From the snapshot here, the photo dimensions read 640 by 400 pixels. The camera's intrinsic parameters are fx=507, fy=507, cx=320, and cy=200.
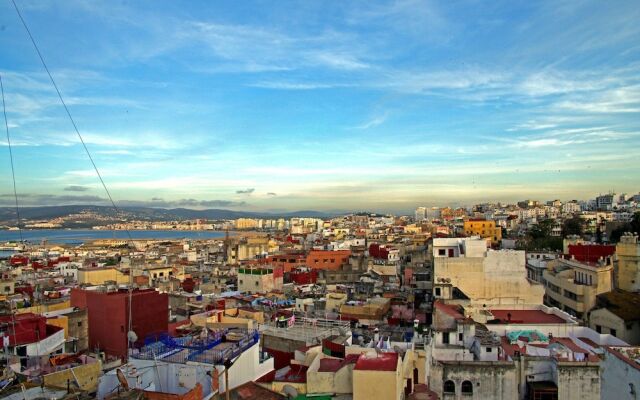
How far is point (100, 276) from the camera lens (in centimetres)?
2967

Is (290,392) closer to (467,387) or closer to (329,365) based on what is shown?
(329,365)

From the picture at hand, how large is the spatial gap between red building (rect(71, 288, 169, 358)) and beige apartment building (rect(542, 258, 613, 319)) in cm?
1516

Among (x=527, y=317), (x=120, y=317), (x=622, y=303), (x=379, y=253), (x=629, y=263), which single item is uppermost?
(x=629, y=263)

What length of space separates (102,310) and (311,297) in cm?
843

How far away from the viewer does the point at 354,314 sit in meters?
16.0

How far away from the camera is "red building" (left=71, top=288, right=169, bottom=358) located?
13.3 metres

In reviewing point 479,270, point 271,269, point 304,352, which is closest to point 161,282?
point 271,269

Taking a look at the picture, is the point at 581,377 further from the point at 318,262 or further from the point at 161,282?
the point at 318,262

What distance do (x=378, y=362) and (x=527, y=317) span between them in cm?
1078

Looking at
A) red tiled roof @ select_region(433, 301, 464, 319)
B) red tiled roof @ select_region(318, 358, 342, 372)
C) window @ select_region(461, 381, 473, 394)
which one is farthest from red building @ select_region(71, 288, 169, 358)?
window @ select_region(461, 381, 473, 394)

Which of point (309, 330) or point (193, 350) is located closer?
point (193, 350)

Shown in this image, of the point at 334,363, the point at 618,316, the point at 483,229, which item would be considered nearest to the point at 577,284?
the point at 618,316

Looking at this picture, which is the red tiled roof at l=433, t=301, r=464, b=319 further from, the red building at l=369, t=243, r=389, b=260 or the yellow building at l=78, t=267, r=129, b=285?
the red building at l=369, t=243, r=389, b=260

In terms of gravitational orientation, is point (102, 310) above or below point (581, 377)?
above
